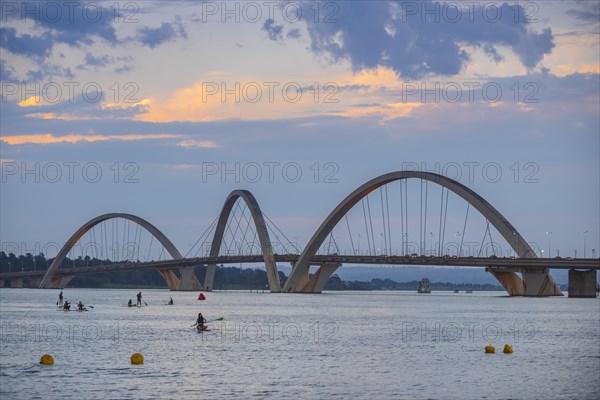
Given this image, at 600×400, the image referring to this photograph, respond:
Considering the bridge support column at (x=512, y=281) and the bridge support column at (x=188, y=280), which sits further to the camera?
the bridge support column at (x=188, y=280)

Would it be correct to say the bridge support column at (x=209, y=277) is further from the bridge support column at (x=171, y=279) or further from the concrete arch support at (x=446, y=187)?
the concrete arch support at (x=446, y=187)

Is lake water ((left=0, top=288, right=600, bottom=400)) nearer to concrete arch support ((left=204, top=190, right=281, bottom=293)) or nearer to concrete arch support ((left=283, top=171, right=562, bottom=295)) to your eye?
concrete arch support ((left=283, top=171, right=562, bottom=295))

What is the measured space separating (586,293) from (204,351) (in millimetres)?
91096

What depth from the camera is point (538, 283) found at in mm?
133875

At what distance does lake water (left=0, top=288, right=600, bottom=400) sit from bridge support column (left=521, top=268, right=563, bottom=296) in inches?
1819

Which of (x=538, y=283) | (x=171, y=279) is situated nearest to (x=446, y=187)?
(x=538, y=283)

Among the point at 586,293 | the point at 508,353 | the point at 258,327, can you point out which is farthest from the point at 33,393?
the point at 586,293

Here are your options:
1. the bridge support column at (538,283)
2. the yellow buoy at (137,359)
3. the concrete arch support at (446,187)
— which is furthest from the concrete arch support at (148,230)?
the yellow buoy at (137,359)

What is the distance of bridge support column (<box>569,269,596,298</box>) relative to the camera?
133250 millimetres

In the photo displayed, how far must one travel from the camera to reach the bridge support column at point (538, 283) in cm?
13112

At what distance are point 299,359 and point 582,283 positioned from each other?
90.2 metres

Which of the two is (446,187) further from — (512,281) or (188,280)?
(188,280)

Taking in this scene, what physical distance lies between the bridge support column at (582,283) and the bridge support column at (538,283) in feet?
8.06

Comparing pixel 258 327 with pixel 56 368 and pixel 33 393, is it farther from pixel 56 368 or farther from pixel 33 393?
pixel 33 393
